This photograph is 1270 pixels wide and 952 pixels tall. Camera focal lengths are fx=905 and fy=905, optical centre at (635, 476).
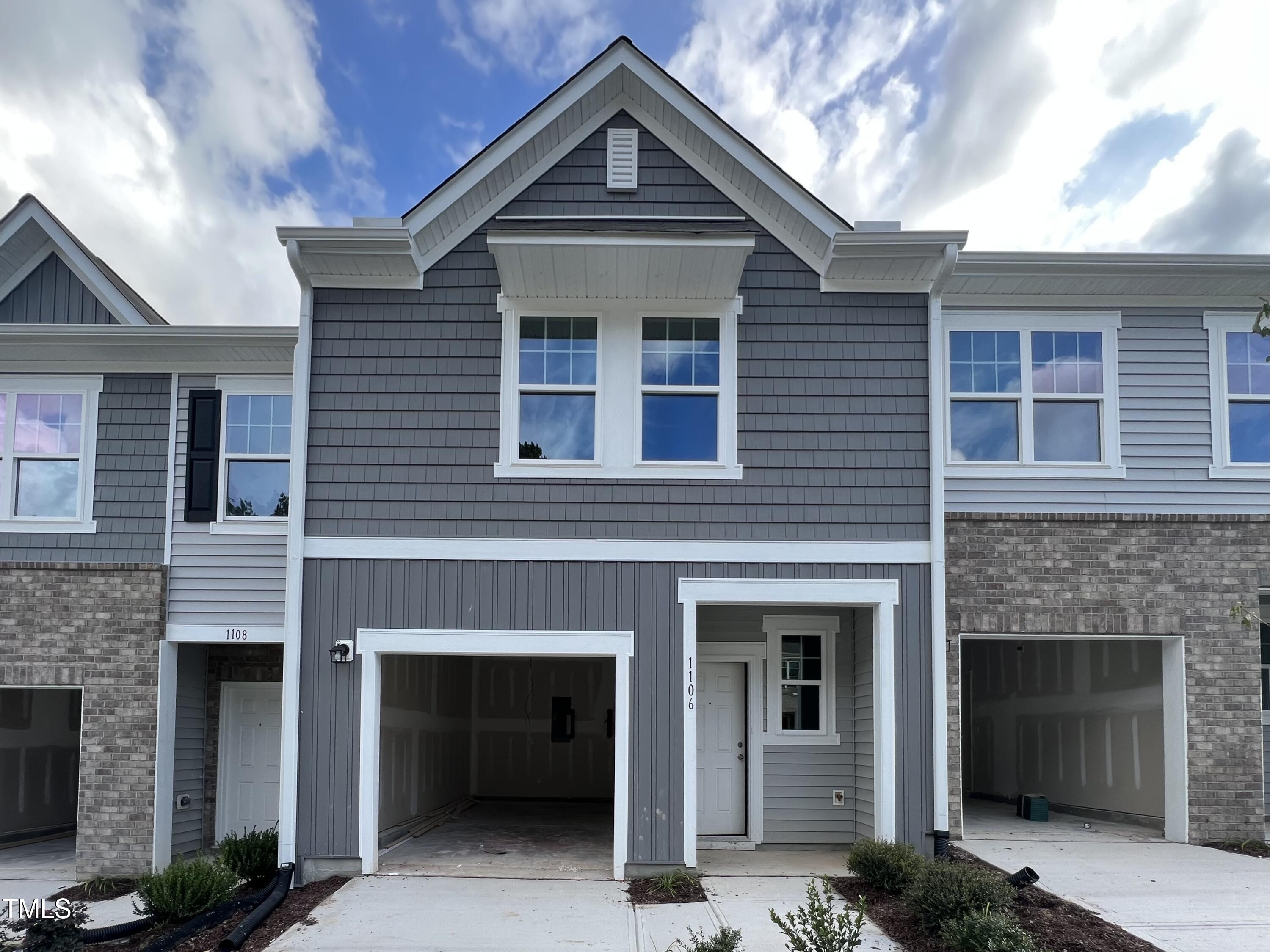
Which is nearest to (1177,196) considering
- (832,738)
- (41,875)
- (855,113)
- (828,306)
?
(855,113)

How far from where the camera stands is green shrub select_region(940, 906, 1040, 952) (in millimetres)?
5688

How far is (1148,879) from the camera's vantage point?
7781 mm

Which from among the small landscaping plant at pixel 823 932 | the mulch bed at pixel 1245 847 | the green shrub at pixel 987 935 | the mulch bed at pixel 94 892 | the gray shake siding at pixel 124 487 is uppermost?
the gray shake siding at pixel 124 487

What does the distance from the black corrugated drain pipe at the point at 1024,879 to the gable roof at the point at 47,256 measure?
33.3ft

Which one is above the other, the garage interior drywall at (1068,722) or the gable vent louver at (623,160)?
the gable vent louver at (623,160)

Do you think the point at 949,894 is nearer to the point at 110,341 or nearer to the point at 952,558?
the point at 952,558

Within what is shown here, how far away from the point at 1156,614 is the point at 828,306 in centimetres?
Answer: 474

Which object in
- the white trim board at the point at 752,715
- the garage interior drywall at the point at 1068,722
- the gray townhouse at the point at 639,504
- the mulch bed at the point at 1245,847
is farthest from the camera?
the garage interior drywall at the point at 1068,722

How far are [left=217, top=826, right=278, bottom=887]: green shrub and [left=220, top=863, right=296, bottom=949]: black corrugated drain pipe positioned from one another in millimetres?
501

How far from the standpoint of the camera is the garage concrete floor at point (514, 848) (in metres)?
8.40

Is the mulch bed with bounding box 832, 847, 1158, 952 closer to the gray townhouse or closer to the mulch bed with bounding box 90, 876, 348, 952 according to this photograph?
the gray townhouse

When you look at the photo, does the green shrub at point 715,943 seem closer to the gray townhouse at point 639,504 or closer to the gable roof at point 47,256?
the gray townhouse at point 639,504

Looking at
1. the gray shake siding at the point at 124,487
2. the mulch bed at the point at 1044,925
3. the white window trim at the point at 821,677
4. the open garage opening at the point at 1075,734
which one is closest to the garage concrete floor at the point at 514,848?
the white window trim at the point at 821,677

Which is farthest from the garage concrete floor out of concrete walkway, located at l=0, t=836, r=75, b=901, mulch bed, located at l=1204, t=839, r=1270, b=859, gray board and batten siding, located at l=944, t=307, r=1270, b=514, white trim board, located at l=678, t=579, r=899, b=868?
mulch bed, located at l=1204, t=839, r=1270, b=859
